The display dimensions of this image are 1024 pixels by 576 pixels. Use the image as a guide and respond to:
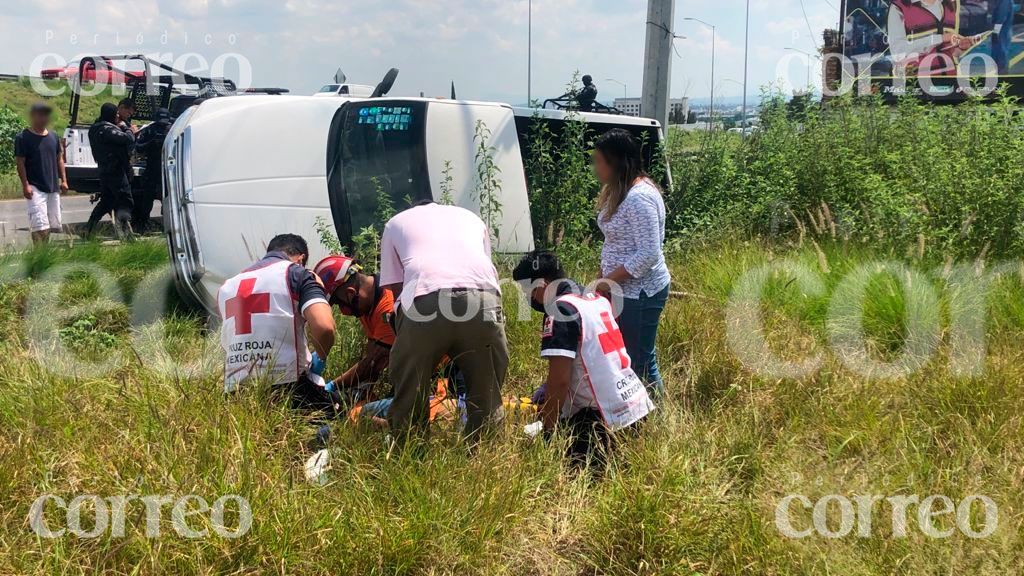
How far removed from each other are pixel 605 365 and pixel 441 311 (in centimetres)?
79

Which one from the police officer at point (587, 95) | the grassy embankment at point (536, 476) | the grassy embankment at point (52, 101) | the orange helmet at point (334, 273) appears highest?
the grassy embankment at point (52, 101)

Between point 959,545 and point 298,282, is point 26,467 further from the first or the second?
point 959,545

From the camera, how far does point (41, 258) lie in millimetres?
6602

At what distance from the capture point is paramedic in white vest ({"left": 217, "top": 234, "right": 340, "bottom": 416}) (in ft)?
12.6

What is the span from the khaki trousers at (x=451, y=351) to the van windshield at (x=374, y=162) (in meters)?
2.59

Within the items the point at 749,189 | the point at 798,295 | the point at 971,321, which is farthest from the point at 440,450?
the point at 749,189

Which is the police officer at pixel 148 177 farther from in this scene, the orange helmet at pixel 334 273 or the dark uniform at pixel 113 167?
the orange helmet at pixel 334 273

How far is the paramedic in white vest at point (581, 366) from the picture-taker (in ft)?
11.7

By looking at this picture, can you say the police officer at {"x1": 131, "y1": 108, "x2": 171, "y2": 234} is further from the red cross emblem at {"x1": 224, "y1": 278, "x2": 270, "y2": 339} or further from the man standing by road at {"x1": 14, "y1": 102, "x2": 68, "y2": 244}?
the red cross emblem at {"x1": 224, "y1": 278, "x2": 270, "y2": 339}

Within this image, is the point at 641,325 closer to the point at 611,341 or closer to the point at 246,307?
the point at 611,341

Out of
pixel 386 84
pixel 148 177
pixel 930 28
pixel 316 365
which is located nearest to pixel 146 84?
pixel 148 177

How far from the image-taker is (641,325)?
4137 millimetres

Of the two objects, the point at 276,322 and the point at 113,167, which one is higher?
the point at 113,167

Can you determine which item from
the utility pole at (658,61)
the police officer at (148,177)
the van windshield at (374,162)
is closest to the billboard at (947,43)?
the utility pole at (658,61)
